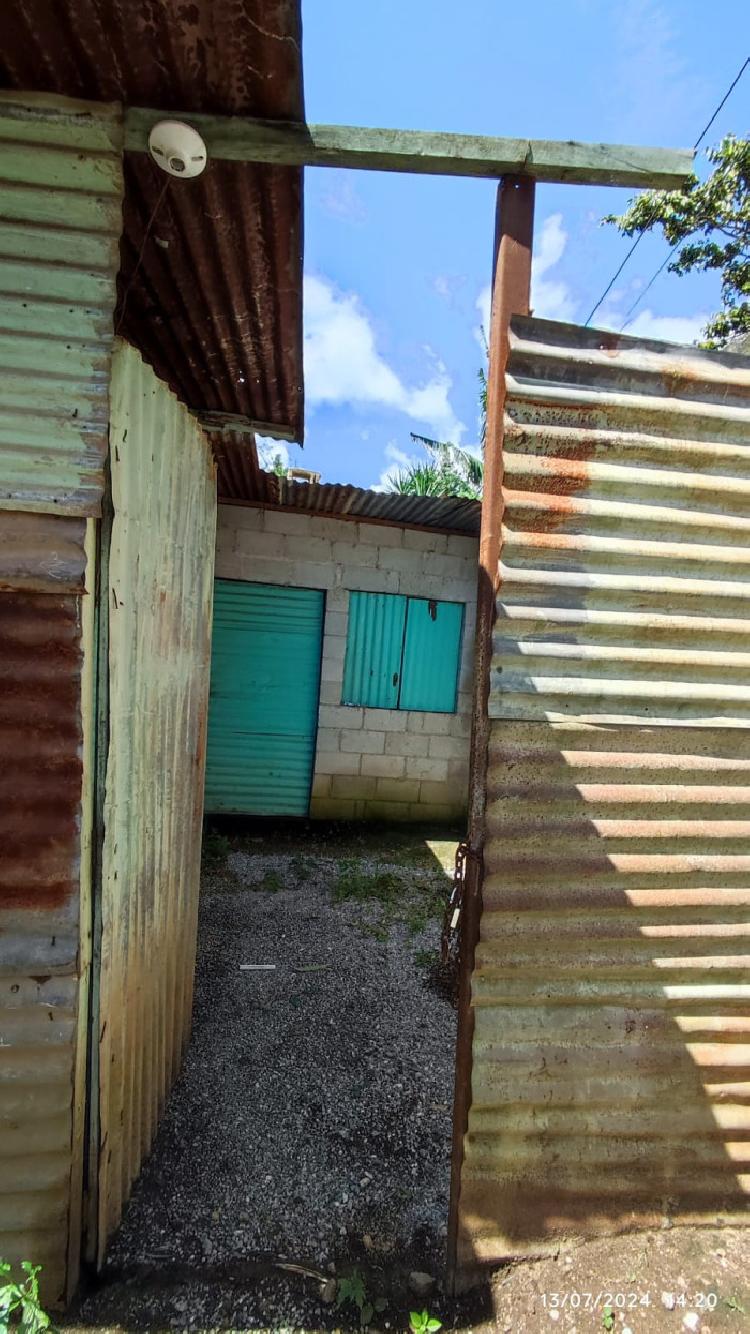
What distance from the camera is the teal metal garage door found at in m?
6.32

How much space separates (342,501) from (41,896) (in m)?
4.66

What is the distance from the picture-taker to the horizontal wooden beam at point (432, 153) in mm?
1662

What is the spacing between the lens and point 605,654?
1826 mm

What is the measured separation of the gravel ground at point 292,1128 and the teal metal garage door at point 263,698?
6.89ft

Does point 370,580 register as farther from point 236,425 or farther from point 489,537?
point 489,537

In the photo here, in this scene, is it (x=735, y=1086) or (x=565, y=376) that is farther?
(x=735, y=1086)

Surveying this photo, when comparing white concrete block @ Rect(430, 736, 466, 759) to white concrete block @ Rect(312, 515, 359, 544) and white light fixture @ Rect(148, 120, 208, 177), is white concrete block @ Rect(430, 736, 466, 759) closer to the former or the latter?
white concrete block @ Rect(312, 515, 359, 544)

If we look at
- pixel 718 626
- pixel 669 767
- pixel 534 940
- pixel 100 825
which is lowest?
pixel 534 940

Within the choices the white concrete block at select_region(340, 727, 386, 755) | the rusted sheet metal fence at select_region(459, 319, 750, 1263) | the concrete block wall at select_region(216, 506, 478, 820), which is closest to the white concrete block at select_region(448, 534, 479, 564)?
the concrete block wall at select_region(216, 506, 478, 820)

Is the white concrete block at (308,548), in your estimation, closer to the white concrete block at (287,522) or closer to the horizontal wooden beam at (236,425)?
the white concrete block at (287,522)

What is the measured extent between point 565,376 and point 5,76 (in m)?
1.69

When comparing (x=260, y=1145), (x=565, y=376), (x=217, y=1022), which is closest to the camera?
(x=565, y=376)

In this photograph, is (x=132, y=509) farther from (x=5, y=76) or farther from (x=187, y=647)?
(x=5, y=76)

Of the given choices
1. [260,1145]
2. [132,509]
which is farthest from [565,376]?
[260,1145]
